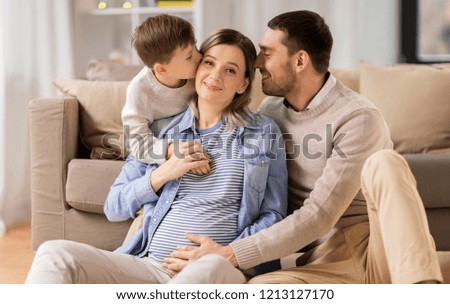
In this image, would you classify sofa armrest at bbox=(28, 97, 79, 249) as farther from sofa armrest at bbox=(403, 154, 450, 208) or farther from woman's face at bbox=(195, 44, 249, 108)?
sofa armrest at bbox=(403, 154, 450, 208)

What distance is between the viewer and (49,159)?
305cm

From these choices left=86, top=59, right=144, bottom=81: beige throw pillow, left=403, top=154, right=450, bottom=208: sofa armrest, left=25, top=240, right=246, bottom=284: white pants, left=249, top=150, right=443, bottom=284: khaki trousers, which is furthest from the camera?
left=86, top=59, right=144, bottom=81: beige throw pillow

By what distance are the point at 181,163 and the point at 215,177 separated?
0.34 ft

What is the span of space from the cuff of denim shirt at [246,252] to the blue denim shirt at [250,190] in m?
0.07

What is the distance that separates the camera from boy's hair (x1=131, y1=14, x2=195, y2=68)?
2131 millimetres

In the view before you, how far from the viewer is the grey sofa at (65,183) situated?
2.99 m

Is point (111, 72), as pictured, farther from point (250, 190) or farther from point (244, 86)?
point (250, 190)

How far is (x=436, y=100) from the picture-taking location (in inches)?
123

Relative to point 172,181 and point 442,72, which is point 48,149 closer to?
point 172,181

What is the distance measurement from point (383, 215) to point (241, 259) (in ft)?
1.34

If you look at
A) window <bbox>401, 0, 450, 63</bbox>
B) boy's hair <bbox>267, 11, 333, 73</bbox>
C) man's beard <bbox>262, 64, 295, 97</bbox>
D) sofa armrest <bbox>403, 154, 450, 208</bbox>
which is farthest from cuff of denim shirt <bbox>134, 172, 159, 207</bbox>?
window <bbox>401, 0, 450, 63</bbox>

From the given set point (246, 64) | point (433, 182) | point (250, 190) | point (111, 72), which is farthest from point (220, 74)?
point (111, 72)

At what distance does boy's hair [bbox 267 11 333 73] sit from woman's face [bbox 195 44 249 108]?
0.58ft
